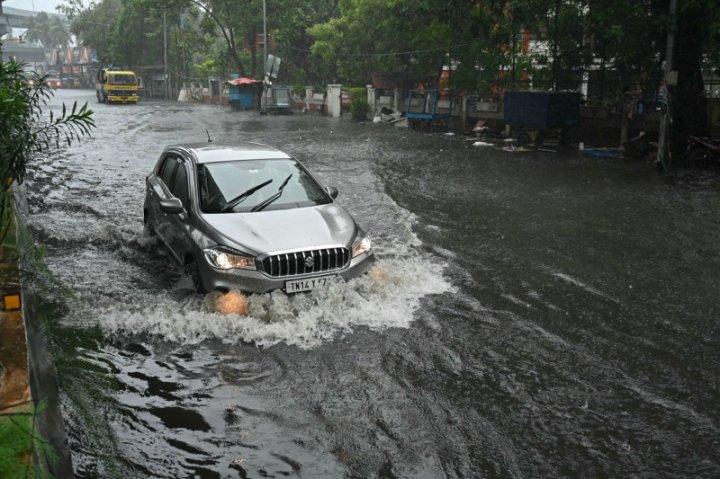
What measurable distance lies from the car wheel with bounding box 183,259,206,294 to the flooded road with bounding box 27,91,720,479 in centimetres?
14

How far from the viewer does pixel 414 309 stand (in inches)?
297

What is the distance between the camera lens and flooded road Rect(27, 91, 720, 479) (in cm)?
452

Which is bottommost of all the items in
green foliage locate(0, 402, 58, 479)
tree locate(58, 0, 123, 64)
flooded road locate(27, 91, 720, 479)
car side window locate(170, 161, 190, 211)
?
flooded road locate(27, 91, 720, 479)

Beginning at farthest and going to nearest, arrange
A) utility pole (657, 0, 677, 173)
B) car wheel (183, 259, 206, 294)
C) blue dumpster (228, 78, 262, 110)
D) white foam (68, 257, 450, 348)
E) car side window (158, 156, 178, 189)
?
blue dumpster (228, 78, 262, 110)
utility pole (657, 0, 677, 173)
car side window (158, 156, 178, 189)
car wheel (183, 259, 206, 294)
white foam (68, 257, 450, 348)

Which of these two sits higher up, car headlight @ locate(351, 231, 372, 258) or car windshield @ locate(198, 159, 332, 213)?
car windshield @ locate(198, 159, 332, 213)

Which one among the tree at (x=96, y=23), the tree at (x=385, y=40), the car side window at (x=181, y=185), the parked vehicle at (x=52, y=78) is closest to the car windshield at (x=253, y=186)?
the car side window at (x=181, y=185)

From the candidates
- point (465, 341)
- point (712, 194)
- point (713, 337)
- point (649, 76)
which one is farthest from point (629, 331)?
point (649, 76)

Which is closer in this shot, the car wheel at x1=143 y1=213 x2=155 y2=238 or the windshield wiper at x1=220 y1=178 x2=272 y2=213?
the windshield wiper at x1=220 y1=178 x2=272 y2=213

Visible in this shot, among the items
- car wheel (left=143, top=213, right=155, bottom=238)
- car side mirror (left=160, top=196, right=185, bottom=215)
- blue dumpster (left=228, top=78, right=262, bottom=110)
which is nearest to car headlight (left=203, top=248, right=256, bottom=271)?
car side mirror (left=160, top=196, right=185, bottom=215)

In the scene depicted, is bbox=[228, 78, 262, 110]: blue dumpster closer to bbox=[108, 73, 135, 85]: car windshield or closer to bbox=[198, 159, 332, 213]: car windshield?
bbox=[108, 73, 135, 85]: car windshield

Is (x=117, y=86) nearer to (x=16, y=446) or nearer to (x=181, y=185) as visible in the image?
(x=181, y=185)

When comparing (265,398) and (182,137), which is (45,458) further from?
(182,137)

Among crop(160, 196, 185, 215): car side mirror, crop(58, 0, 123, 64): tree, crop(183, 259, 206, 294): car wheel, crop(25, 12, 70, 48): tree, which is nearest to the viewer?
crop(183, 259, 206, 294): car wheel

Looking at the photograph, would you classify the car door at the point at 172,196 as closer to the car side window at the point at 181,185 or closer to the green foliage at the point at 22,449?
the car side window at the point at 181,185
